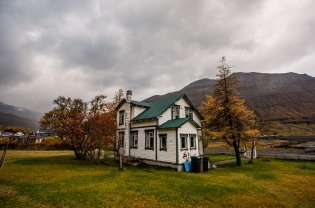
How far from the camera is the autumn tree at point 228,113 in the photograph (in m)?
19.1

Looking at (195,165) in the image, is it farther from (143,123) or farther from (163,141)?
(143,123)

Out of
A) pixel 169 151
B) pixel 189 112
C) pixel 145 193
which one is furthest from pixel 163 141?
pixel 145 193

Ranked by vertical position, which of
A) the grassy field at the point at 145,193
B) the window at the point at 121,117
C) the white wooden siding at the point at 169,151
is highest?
the window at the point at 121,117

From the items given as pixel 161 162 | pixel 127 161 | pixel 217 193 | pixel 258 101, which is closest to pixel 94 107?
pixel 127 161

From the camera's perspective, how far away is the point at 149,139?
785 inches

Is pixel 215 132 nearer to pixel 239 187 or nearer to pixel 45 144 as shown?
pixel 239 187

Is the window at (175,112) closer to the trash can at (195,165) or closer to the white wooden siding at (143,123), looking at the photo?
the white wooden siding at (143,123)

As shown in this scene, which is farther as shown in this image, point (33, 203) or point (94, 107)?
point (94, 107)

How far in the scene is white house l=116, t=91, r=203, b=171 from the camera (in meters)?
17.0

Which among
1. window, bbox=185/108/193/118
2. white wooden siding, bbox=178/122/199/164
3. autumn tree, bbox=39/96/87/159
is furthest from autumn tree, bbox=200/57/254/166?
autumn tree, bbox=39/96/87/159

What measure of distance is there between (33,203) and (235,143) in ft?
64.2

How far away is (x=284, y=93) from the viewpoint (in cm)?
19188

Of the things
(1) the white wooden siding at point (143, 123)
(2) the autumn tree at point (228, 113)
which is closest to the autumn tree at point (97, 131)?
(1) the white wooden siding at point (143, 123)

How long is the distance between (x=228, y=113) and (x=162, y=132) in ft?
26.9
